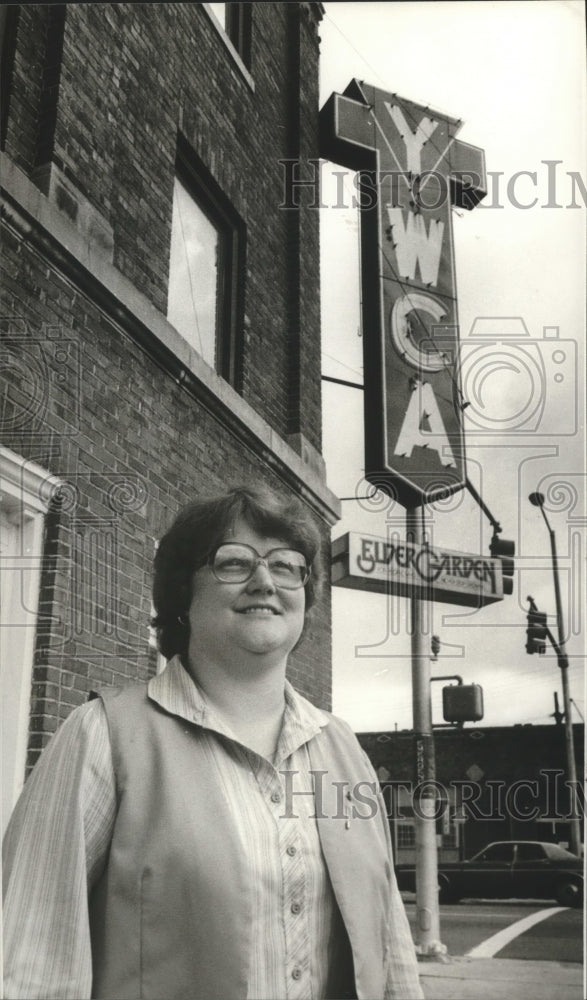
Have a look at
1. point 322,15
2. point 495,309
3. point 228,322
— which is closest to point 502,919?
point 495,309

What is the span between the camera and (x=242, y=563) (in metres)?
2.22

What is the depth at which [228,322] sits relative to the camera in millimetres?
2998

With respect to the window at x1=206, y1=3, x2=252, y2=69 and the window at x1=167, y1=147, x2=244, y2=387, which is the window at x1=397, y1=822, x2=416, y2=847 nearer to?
the window at x1=167, y1=147, x2=244, y2=387

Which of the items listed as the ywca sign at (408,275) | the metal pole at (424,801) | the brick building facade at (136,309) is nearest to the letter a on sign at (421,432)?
the ywca sign at (408,275)

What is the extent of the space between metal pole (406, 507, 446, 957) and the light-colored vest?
36 centimetres

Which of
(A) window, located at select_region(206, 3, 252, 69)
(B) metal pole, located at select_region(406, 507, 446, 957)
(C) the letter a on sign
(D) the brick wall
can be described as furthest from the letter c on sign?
(A) window, located at select_region(206, 3, 252, 69)

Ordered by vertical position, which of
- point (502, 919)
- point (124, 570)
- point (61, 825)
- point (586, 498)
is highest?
point (586, 498)

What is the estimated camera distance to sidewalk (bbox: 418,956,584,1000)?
7.64 feet

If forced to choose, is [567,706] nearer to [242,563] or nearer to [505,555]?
[505,555]

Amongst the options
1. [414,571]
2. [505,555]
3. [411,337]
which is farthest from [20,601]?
[411,337]

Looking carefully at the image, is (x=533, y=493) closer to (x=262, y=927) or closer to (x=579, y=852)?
(x=579, y=852)

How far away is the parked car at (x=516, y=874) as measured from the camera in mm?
2410

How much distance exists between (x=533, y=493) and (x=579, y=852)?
0.99 m

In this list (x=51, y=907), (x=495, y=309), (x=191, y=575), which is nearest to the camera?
(x=51, y=907)
